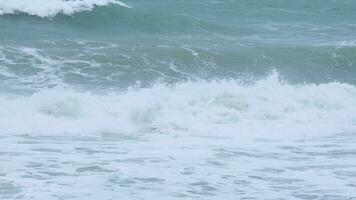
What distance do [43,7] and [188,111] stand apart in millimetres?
8509

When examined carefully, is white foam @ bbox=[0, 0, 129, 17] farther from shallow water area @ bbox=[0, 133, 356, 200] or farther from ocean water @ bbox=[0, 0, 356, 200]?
shallow water area @ bbox=[0, 133, 356, 200]

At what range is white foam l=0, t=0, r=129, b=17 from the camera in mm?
21656

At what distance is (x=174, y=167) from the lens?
1132 centimetres

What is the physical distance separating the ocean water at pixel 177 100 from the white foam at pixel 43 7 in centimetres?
4

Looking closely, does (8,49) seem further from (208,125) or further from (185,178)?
(185,178)

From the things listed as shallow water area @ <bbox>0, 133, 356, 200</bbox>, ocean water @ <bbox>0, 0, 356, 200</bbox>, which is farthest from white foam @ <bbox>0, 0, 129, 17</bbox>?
shallow water area @ <bbox>0, 133, 356, 200</bbox>

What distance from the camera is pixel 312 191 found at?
1034cm

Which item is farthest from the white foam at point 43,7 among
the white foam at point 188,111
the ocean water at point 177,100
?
the white foam at point 188,111

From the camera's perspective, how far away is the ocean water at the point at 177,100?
10727mm

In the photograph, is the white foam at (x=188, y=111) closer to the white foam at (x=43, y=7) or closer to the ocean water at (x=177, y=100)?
the ocean water at (x=177, y=100)

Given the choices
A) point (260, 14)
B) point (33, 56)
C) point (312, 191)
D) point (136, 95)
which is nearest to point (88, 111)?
point (136, 95)

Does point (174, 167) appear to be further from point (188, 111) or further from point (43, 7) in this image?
point (43, 7)

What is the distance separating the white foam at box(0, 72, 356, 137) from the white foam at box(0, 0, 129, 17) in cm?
628

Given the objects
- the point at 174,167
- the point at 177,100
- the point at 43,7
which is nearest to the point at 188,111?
the point at 177,100
